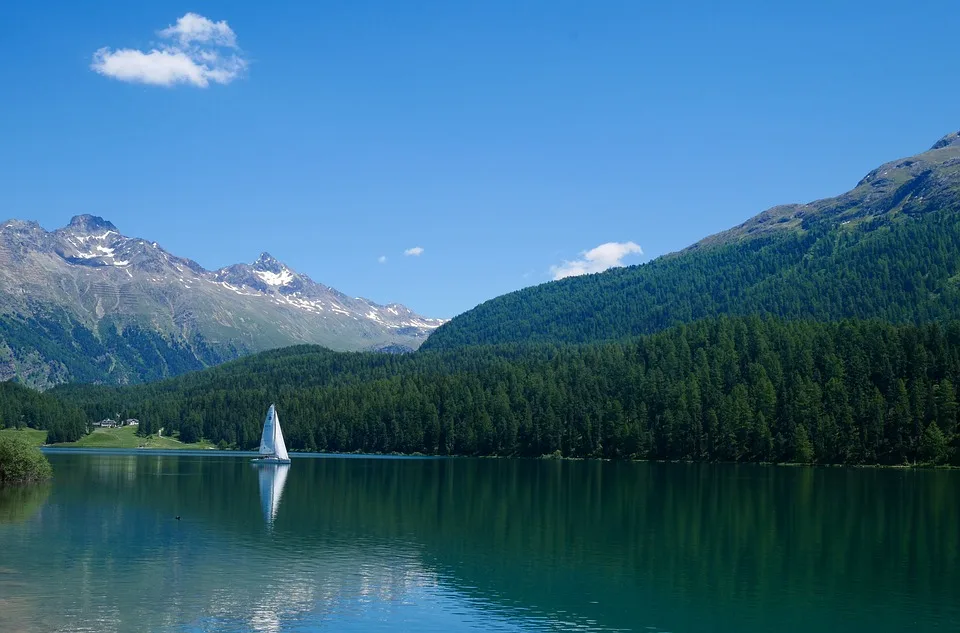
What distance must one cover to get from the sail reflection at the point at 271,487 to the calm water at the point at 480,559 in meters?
1.11

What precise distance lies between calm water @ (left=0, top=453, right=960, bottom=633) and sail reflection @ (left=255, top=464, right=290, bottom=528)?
1114mm

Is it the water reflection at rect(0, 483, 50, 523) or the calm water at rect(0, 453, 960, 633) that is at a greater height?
the water reflection at rect(0, 483, 50, 523)

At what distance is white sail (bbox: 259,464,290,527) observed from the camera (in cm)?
10406

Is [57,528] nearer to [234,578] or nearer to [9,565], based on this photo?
[9,565]

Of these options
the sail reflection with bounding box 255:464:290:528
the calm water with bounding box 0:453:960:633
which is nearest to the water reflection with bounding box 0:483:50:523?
the calm water with bounding box 0:453:960:633

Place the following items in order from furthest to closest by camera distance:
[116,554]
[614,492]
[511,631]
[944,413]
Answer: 1. [944,413]
2. [614,492]
3. [116,554]
4. [511,631]

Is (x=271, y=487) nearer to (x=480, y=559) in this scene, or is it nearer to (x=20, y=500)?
(x=20, y=500)

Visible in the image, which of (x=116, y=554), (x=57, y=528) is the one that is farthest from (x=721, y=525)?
(x=57, y=528)

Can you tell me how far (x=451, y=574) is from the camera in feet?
217

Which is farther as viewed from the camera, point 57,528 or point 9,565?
point 57,528

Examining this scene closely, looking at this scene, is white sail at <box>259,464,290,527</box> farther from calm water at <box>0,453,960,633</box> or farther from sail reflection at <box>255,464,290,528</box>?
calm water at <box>0,453,960,633</box>

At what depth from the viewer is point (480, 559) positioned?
239 feet

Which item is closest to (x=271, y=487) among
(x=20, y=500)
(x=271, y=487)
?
(x=271, y=487)

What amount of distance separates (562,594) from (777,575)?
17896 mm
